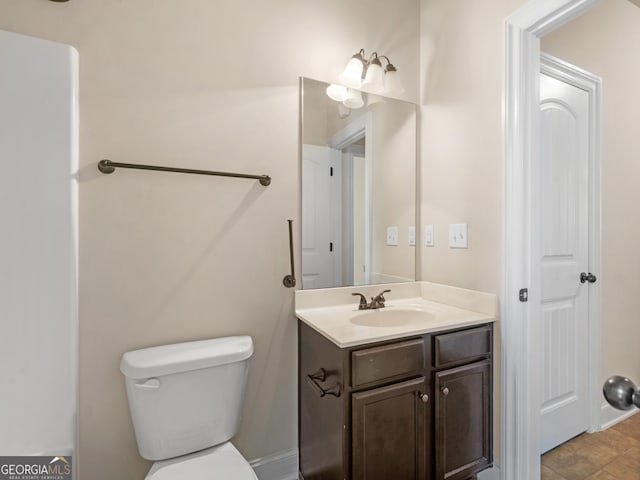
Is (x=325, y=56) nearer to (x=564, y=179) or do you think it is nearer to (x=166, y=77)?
(x=166, y=77)

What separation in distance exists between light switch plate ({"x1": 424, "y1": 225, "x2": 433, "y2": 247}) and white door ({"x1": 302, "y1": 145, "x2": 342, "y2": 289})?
556 millimetres

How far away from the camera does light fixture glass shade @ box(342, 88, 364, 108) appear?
67.7 inches

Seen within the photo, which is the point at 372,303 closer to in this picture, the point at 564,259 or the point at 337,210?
the point at 337,210

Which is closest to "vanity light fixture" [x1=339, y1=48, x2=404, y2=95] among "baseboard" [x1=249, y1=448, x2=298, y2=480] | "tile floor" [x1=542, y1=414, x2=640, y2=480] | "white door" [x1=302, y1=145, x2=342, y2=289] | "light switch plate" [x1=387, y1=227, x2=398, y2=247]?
"white door" [x1=302, y1=145, x2=342, y2=289]

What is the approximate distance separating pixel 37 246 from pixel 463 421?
1.81 meters

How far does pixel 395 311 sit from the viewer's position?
1.64m

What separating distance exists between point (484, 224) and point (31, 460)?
2032 mm

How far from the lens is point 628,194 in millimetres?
2105

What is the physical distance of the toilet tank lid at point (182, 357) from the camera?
1140 millimetres

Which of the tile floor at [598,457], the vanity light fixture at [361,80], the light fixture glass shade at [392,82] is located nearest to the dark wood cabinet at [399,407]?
the tile floor at [598,457]

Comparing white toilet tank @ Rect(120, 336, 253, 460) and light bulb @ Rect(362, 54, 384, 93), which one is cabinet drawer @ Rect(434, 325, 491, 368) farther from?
light bulb @ Rect(362, 54, 384, 93)

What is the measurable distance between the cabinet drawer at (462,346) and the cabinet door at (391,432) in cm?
14

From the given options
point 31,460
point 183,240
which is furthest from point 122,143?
point 31,460

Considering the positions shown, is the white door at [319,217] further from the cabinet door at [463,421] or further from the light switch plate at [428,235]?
the cabinet door at [463,421]
